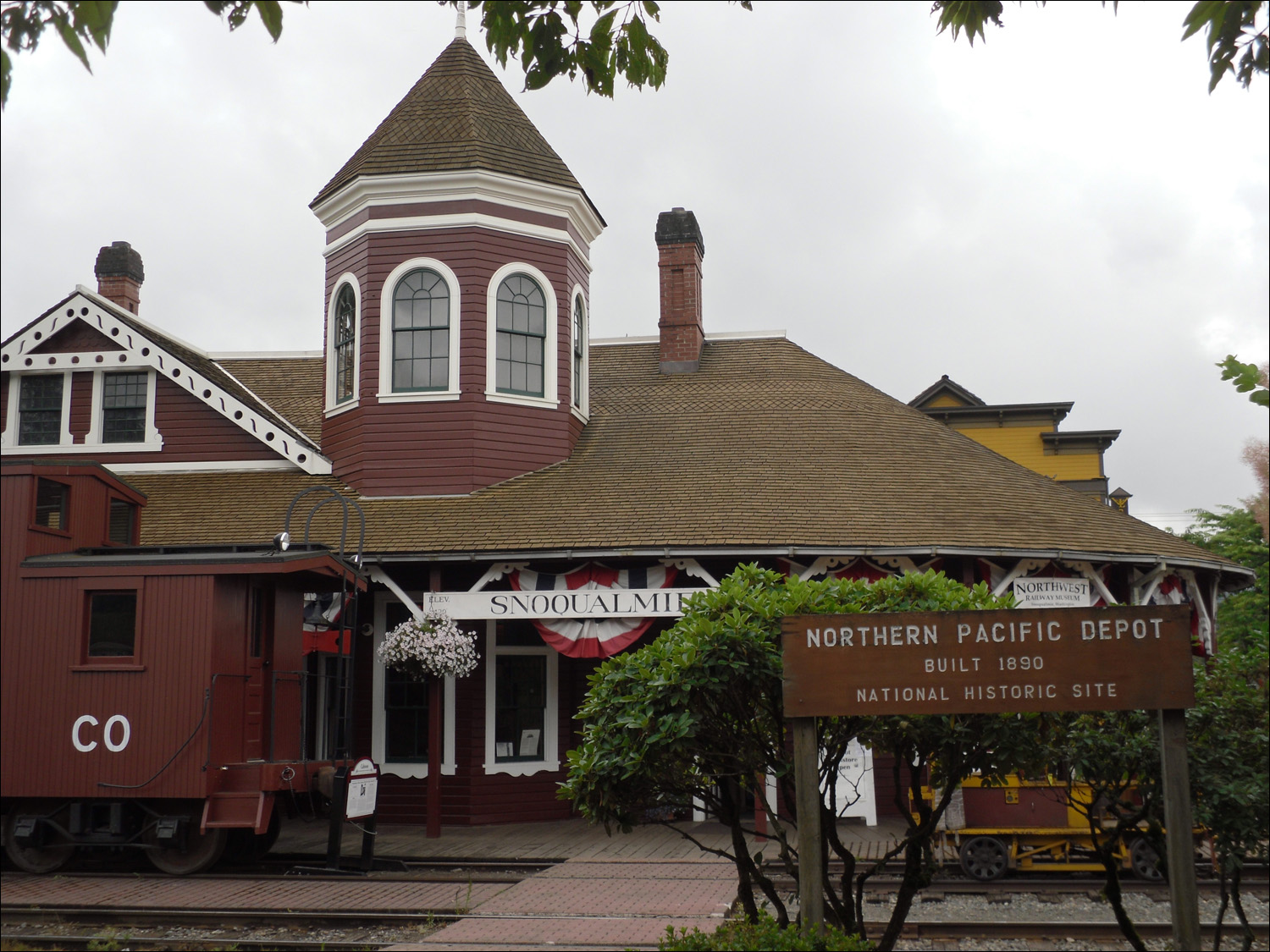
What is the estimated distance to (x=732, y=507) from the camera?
15.0m

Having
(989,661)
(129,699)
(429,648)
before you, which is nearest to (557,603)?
(429,648)

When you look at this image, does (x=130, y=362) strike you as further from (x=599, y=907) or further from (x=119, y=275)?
(x=599, y=907)

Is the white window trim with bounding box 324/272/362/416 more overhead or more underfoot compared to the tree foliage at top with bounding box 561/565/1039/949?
more overhead

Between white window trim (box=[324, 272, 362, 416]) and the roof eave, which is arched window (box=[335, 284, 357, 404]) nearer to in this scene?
white window trim (box=[324, 272, 362, 416])

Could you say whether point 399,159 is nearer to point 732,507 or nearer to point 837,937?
point 732,507

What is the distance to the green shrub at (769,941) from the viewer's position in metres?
5.74

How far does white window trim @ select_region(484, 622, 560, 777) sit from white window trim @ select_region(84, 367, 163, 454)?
6.21 m

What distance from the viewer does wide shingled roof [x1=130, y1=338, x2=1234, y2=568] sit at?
14.5m

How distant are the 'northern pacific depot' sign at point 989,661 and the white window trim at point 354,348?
40.7 ft

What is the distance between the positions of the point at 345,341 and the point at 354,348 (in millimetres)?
495

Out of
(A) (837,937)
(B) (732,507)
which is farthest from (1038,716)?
(B) (732,507)

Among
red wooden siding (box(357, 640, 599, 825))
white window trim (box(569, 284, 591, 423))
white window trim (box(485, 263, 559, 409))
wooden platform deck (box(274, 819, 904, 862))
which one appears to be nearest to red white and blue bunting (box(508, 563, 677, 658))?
red wooden siding (box(357, 640, 599, 825))

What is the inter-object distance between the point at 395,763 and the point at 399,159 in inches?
344

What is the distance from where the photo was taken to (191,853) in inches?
463
